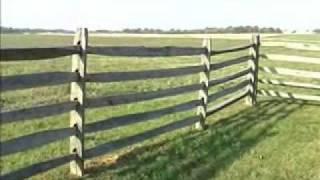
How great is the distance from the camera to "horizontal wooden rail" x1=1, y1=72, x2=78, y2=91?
5039mm

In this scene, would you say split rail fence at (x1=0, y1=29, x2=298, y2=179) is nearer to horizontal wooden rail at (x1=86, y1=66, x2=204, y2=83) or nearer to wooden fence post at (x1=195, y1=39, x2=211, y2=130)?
horizontal wooden rail at (x1=86, y1=66, x2=204, y2=83)

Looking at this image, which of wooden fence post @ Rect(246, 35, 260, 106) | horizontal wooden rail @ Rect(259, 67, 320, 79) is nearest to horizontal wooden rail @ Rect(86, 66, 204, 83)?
wooden fence post @ Rect(246, 35, 260, 106)

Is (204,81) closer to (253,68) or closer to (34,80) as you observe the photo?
(253,68)

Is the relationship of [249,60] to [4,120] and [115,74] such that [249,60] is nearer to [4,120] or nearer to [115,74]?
[115,74]

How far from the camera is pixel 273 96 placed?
44.0 feet

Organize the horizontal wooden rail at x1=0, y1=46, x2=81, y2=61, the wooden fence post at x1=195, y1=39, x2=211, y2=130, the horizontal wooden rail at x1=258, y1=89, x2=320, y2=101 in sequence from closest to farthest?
the horizontal wooden rail at x1=0, y1=46, x2=81, y2=61 → the wooden fence post at x1=195, y1=39, x2=211, y2=130 → the horizontal wooden rail at x1=258, y1=89, x2=320, y2=101

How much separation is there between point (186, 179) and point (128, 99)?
1.51 metres

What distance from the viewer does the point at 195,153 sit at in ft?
24.3

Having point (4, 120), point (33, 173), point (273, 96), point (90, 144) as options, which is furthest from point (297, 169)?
point (273, 96)

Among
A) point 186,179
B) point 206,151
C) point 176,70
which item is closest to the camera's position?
point 186,179

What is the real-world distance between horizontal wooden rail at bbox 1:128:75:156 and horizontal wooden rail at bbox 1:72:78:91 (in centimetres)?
52

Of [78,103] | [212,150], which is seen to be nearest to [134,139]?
[212,150]

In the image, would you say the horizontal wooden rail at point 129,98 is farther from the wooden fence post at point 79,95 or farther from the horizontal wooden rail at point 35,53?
the horizontal wooden rail at point 35,53

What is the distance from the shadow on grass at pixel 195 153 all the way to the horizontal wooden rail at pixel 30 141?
72 cm
